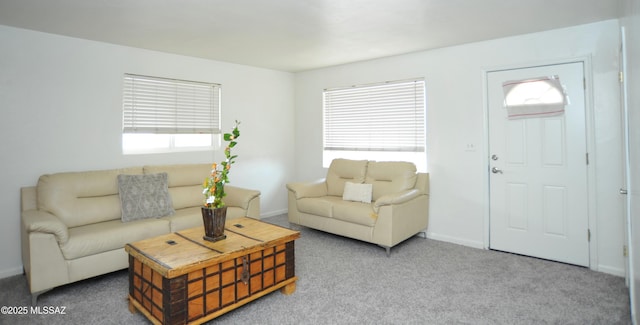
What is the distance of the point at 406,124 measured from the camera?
4559mm

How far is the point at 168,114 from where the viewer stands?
14.3ft

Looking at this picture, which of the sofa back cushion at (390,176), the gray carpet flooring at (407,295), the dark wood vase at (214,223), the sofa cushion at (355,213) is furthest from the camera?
the sofa back cushion at (390,176)

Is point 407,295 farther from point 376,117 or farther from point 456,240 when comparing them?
point 376,117

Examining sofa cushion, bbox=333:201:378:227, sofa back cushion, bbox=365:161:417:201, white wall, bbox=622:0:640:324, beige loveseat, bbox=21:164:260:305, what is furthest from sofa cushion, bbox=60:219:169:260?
white wall, bbox=622:0:640:324

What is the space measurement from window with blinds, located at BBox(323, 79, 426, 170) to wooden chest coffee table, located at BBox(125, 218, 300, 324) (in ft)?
7.66

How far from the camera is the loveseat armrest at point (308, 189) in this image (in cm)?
454

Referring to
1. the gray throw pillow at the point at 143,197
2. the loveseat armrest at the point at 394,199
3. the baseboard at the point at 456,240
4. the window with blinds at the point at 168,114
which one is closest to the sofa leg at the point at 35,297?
the gray throw pillow at the point at 143,197

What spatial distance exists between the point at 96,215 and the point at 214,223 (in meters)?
1.53

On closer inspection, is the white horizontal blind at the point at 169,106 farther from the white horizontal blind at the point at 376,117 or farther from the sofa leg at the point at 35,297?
the sofa leg at the point at 35,297

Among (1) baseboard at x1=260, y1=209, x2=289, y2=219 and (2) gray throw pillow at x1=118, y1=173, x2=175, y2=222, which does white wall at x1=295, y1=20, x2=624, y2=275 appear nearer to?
(1) baseboard at x1=260, y1=209, x2=289, y2=219

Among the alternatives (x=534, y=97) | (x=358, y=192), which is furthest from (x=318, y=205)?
(x=534, y=97)

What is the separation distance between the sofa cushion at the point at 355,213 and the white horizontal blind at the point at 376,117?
109 centimetres

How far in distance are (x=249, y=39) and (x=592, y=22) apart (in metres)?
3.28

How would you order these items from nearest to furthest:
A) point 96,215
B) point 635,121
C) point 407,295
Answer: point 635,121
point 407,295
point 96,215
